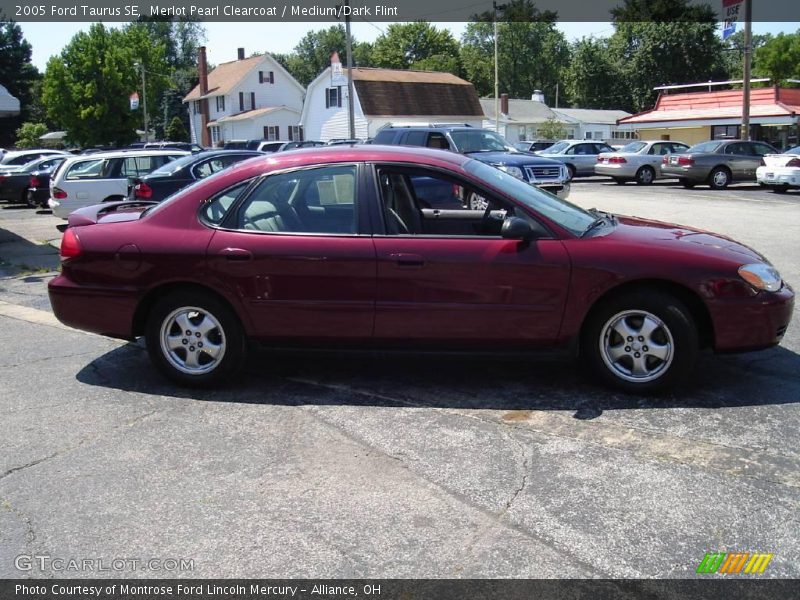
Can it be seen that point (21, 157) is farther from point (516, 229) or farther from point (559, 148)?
point (516, 229)

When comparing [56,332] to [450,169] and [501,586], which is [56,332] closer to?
[450,169]

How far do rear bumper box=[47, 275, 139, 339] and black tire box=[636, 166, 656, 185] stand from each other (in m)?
24.4

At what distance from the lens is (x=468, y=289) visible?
16.4 ft

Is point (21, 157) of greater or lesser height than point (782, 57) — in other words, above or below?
below

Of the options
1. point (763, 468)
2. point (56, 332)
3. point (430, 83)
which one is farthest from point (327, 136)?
point (763, 468)

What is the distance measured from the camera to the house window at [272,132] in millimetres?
60312

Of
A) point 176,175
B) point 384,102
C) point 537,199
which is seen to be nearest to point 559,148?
point 384,102

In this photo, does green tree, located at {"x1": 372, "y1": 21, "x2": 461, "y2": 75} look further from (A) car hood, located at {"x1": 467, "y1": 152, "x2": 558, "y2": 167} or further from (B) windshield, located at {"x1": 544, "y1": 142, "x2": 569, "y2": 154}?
(A) car hood, located at {"x1": 467, "y1": 152, "x2": 558, "y2": 167}

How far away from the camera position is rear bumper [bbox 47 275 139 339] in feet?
17.5

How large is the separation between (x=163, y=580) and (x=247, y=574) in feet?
1.12

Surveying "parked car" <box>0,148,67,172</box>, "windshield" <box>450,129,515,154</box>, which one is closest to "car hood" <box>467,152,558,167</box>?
"windshield" <box>450,129,515,154</box>

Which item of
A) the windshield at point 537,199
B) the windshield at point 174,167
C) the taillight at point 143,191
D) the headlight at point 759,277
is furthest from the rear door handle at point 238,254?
the windshield at point 174,167

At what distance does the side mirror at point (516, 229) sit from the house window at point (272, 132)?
57675 mm

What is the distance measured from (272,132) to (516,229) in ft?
191
